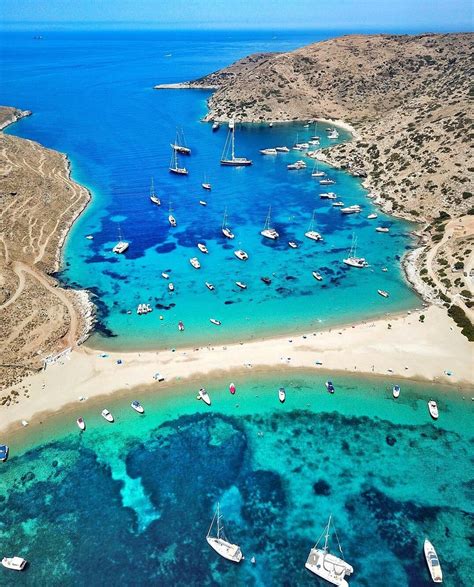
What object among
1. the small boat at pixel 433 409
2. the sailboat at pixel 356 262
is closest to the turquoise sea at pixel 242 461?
the small boat at pixel 433 409

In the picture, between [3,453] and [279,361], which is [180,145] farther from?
[3,453]

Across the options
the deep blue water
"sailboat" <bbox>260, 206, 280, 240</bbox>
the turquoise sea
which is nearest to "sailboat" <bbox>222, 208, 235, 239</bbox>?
the deep blue water

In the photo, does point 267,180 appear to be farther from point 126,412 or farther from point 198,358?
point 126,412

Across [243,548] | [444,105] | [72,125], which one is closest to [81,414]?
[243,548]

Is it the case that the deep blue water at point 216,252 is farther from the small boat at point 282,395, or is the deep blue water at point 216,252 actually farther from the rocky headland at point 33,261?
the small boat at point 282,395

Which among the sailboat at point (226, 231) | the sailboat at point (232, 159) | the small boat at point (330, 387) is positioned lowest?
the small boat at point (330, 387)

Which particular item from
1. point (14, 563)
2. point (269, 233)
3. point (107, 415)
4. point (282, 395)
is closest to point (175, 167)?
point (269, 233)

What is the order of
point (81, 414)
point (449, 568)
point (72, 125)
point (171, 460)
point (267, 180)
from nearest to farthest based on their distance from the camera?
point (449, 568), point (171, 460), point (81, 414), point (267, 180), point (72, 125)
